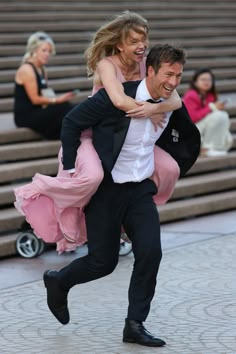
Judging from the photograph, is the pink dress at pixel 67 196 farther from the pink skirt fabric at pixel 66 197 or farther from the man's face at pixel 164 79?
the man's face at pixel 164 79

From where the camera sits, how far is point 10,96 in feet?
38.4

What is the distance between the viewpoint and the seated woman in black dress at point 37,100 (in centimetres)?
993

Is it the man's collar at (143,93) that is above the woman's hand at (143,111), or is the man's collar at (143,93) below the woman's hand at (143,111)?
above

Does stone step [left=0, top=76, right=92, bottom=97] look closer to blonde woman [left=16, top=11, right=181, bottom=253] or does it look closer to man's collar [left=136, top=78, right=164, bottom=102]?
blonde woman [left=16, top=11, right=181, bottom=253]

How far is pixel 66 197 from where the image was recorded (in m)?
5.55

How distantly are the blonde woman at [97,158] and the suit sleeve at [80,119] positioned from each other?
4cm

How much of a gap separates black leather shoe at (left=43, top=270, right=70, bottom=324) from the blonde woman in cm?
23

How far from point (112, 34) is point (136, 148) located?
2.13ft

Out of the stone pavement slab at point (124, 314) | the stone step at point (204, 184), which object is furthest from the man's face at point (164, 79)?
the stone step at point (204, 184)

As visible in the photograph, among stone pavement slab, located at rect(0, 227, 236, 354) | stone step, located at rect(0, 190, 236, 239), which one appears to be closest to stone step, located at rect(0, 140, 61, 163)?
stone step, located at rect(0, 190, 236, 239)

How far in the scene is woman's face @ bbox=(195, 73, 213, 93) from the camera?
1113 centimetres

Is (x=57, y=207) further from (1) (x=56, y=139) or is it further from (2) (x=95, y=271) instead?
(1) (x=56, y=139)

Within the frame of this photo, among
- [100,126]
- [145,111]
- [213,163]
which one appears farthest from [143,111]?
[213,163]

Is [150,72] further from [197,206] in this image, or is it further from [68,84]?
[68,84]
